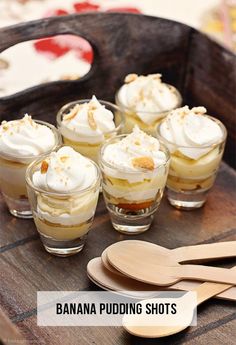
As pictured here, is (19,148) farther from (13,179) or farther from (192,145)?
(192,145)

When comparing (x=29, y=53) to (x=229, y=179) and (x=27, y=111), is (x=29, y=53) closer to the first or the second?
(x=27, y=111)

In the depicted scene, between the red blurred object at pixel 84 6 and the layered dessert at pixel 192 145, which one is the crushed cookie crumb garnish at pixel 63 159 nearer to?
the layered dessert at pixel 192 145

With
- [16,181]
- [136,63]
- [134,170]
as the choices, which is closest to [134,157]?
[134,170]

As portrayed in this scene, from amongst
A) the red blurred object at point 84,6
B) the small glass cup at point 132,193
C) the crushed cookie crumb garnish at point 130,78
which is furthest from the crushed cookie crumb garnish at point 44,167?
the red blurred object at point 84,6

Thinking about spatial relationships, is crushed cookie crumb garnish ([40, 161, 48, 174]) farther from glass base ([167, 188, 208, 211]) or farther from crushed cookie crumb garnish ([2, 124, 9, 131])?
glass base ([167, 188, 208, 211])

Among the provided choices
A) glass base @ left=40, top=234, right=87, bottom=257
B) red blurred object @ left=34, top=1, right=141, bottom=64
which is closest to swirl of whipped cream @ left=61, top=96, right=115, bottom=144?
glass base @ left=40, top=234, right=87, bottom=257

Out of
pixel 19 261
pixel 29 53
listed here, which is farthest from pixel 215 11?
pixel 19 261
